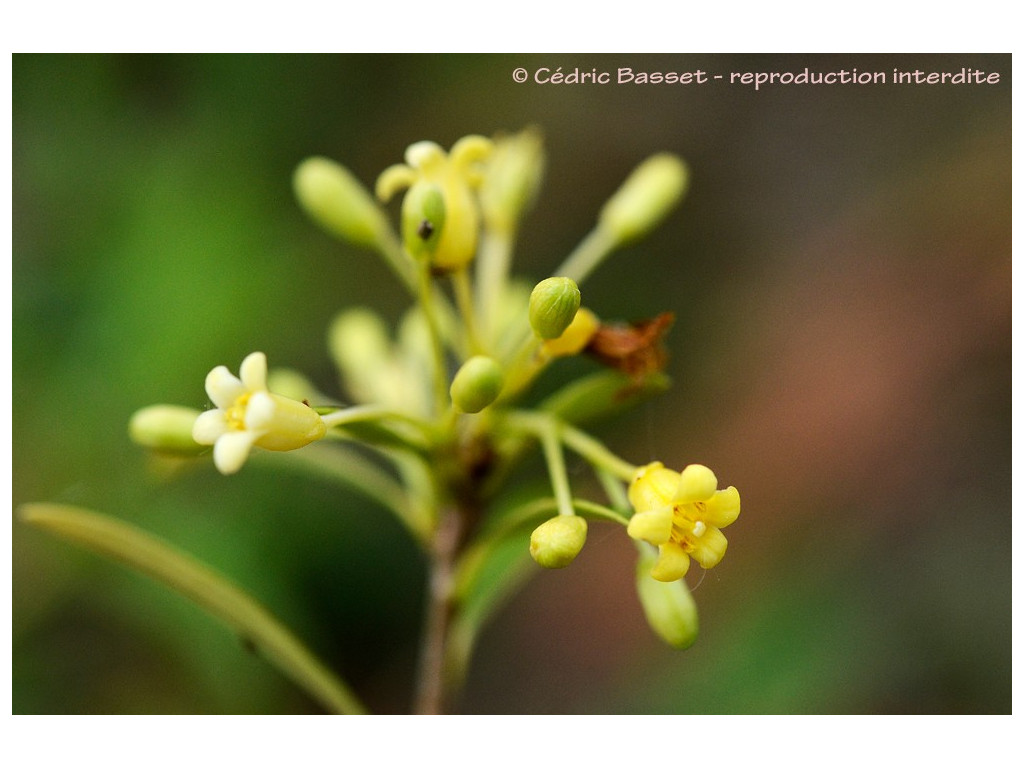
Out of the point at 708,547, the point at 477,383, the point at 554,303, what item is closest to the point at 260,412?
the point at 477,383

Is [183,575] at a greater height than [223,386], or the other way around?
[223,386]

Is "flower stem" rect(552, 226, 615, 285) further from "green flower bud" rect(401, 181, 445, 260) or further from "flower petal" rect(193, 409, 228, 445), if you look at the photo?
"flower petal" rect(193, 409, 228, 445)

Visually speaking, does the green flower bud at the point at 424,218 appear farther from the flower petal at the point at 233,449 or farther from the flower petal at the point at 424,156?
the flower petal at the point at 233,449

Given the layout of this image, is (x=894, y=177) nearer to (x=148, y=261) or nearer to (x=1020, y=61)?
(x=1020, y=61)

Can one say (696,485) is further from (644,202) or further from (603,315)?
(603,315)

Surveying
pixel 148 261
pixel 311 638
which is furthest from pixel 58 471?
pixel 311 638

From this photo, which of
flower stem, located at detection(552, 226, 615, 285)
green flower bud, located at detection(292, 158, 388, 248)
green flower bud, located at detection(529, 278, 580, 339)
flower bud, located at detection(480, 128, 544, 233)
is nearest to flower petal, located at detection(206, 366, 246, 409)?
green flower bud, located at detection(529, 278, 580, 339)
